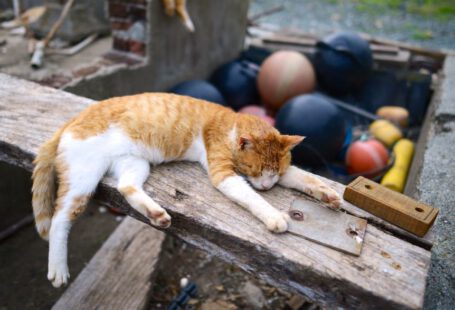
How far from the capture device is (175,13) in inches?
138

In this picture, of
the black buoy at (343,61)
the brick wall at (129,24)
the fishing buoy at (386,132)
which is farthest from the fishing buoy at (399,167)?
the brick wall at (129,24)

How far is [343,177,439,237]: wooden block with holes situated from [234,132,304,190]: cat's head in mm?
318

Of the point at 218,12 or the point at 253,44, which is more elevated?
the point at 218,12

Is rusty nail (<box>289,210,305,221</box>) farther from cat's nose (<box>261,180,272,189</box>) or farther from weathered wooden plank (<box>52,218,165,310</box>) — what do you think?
weathered wooden plank (<box>52,218,165,310</box>)

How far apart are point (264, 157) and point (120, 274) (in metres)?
1.28

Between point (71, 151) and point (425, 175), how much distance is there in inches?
72.5

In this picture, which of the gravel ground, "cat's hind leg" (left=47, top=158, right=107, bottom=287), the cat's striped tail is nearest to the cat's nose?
"cat's hind leg" (left=47, top=158, right=107, bottom=287)

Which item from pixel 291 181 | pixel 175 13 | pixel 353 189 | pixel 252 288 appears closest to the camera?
pixel 353 189

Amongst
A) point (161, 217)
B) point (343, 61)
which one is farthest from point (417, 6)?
point (161, 217)

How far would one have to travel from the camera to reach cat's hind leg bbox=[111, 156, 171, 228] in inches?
56.4

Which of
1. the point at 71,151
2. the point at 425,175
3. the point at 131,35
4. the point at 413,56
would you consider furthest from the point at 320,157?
the point at 413,56

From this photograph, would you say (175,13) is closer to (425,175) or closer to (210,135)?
(210,135)

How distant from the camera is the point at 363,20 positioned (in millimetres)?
8891

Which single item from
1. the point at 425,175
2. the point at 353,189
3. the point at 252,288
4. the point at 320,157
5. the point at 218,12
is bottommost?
the point at 252,288
